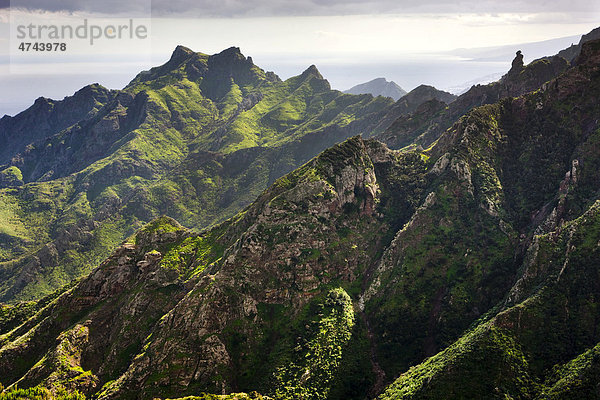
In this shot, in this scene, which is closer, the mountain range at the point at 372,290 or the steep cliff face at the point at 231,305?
the mountain range at the point at 372,290

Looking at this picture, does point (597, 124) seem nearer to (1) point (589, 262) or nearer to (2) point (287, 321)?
(1) point (589, 262)

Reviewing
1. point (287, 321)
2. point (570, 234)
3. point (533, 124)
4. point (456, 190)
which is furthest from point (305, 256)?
point (533, 124)

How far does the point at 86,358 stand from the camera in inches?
4828

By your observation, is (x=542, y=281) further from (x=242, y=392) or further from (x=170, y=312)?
(x=170, y=312)

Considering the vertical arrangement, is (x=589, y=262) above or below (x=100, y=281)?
above

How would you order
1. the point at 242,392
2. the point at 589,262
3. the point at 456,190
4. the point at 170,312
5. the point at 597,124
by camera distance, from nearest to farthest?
the point at 589,262 < the point at 242,392 < the point at 170,312 < the point at 597,124 < the point at 456,190

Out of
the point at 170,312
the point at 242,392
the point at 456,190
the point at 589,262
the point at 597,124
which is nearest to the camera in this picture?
the point at 589,262

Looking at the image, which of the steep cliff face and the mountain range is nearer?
the mountain range

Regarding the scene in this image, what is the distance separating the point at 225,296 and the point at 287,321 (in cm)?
2681

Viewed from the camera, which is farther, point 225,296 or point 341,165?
point 341,165

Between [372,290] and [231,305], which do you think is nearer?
[231,305]

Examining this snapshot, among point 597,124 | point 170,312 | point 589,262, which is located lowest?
point 170,312

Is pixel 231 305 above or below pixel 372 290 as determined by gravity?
below

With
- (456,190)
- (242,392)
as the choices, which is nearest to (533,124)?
(456,190)
